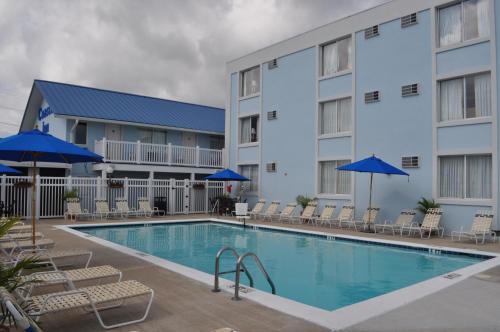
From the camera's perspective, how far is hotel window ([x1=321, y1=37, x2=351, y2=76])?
17.0 meters

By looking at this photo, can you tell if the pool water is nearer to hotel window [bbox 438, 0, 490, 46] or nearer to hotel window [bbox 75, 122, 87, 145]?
hotel window [bbox 438, 0, 490, 46]

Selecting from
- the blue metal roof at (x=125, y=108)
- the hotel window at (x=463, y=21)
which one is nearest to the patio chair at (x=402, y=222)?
the hotel window at (x=463, y=21)

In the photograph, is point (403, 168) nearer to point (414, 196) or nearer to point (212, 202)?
point (414, 196)

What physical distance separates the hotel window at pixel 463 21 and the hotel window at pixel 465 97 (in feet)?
4.48

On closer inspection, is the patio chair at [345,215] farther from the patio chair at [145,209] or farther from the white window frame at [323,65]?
the patio chair at [145,209]

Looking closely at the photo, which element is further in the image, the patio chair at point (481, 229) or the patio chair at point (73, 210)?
the patio chair at point (73, 210)

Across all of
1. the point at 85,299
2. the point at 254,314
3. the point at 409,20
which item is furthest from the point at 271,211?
the point at 85,299

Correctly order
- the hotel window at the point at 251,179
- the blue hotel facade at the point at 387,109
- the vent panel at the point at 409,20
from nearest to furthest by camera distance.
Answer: the blue hotel facade at the point at 387,109
the vent panel at the point at 409,20
the hotel window at the point at 251,179

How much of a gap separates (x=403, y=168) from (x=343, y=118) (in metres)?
3.52

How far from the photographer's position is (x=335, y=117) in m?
17.3

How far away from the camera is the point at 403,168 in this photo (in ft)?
48.2

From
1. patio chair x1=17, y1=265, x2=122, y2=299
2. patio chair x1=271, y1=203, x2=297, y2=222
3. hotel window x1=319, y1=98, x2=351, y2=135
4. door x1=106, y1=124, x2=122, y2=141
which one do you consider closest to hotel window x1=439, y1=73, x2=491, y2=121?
hotel window x1=319, y1=98, x2=351, y2=135

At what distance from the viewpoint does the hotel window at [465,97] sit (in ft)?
42.2

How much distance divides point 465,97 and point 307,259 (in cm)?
786
